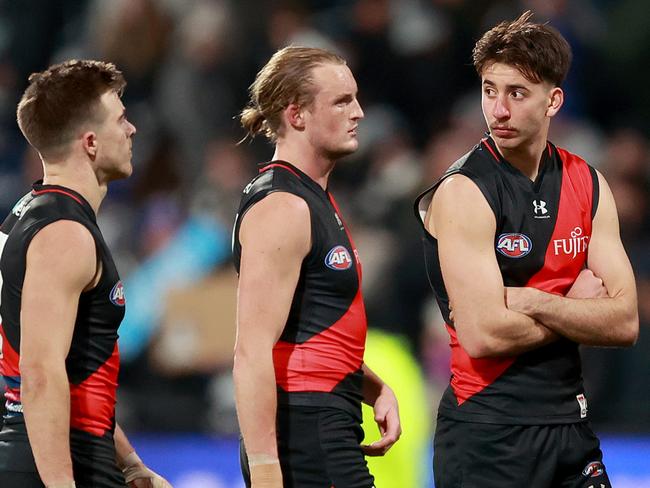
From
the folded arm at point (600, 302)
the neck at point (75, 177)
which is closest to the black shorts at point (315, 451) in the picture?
the folded arm at point (600, 302)

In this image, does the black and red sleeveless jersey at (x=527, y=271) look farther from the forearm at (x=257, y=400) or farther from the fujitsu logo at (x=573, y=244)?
the forearm at (x=257, y=400)

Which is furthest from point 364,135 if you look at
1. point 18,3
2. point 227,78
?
point 18,3

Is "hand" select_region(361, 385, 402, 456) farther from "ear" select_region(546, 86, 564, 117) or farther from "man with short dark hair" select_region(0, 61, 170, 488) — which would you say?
"ear" select_region(546, 86, 564, 117)

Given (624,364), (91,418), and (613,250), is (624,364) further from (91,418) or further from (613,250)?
(91,418)

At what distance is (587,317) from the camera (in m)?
4.40

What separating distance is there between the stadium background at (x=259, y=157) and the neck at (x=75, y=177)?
388cm

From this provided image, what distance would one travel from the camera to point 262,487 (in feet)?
13.3

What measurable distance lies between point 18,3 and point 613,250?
8325mm

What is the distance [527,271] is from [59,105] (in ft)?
5.86

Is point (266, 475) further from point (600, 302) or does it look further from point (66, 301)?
point (600, 302)

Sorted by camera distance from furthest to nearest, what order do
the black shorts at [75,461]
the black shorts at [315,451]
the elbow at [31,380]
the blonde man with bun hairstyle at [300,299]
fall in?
the black shorts at [315,451] < the blonde man with bun hairstyle at [300,299] < the black shorts at [75,461] < the elbow at [31,380]

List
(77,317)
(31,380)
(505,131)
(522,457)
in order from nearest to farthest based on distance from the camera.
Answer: (31,380) < (77,317) < (522,457) < (505,131)

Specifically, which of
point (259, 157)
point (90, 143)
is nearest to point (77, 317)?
point (90, 143)

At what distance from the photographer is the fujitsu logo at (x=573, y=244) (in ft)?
14.9
